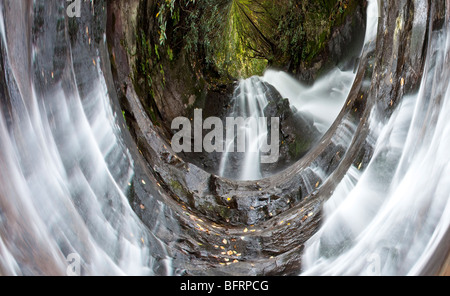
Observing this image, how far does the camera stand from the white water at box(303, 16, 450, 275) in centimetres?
290

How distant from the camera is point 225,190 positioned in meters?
5.53

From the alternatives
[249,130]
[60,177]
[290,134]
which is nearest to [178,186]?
[60,177]

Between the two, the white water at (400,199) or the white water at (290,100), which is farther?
the white water at (290,100)

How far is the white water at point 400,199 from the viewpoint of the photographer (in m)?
2.90

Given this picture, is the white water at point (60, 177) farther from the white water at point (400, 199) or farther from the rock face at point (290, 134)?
the rock face at point (290, 134)

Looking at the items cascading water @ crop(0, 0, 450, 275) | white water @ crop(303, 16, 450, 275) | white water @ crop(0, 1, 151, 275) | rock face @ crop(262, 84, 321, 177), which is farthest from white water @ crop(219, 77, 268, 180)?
white water @ crop(0, 1, 151, 275)

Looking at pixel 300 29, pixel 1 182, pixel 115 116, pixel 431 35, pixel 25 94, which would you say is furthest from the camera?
pixel 300 29

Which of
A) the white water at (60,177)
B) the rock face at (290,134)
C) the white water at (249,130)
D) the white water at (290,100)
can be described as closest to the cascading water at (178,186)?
the white water at (60,177)

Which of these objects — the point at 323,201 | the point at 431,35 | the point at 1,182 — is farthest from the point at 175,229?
the point at 431,35

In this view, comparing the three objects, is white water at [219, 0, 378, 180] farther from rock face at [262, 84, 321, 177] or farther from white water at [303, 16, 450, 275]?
white water at [303, 16, 450, 275]

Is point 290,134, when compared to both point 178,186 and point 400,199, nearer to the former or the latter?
point 178,186

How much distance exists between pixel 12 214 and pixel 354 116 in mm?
3831
